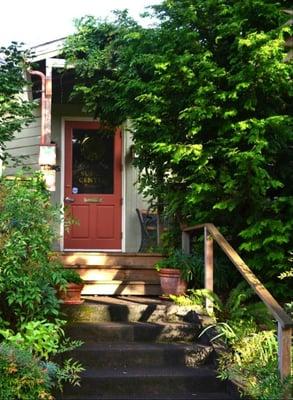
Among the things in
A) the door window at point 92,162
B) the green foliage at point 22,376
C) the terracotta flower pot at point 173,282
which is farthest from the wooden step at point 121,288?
the green foliage at point 22,376

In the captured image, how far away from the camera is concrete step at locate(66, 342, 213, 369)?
15.7 feet

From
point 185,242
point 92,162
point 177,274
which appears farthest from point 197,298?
point 92,162

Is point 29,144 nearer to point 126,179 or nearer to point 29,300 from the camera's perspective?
point 126,179

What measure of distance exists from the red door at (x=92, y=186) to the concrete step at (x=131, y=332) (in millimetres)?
3633

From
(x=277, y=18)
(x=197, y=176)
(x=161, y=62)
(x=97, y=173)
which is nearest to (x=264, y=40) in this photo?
(x=277, y=18)

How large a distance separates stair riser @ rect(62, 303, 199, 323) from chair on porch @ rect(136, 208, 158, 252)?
301 cm

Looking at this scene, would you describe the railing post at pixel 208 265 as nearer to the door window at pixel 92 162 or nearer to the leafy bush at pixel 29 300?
the leafy bush at pixel 29 300

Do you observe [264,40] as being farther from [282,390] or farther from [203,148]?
[282,390]

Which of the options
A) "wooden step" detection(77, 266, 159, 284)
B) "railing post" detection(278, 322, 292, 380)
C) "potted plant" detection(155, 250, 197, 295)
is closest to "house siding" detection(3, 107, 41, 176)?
"wooden step" detection(77, 266, 159, 284)

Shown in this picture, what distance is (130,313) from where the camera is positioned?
5.68 metres

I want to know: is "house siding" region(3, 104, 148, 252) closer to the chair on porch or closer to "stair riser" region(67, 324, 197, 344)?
the chair on porch

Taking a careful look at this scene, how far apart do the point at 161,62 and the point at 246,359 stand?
3.04 metres

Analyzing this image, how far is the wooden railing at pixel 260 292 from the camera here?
379cm

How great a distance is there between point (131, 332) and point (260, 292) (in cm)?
152
